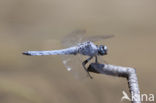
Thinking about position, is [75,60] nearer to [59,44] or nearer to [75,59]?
[75,59]

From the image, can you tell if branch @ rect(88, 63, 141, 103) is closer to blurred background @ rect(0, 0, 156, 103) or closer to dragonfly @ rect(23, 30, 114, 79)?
dragonfly @ rect(23, 30, 114, 79)

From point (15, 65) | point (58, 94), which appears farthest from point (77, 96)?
point (15, 65)

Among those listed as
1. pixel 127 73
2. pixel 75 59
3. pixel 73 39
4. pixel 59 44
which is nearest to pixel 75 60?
pixel 75 59

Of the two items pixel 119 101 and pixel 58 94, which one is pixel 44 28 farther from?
pixel 119 101

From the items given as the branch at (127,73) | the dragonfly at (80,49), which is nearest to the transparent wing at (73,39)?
the dragonfly at (80,49)

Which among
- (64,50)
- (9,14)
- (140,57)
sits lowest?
(140,57)

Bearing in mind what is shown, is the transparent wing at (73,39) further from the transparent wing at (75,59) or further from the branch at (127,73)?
the branch at (127,73)
